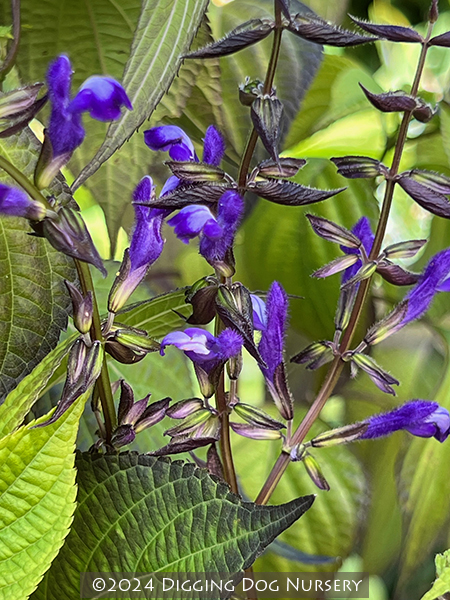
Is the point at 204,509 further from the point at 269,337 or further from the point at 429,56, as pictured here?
the point at 429,56

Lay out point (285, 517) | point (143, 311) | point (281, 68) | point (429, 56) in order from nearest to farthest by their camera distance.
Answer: point (285, 517) < point (143, 311) < point (281, 68) < point (429, 56)

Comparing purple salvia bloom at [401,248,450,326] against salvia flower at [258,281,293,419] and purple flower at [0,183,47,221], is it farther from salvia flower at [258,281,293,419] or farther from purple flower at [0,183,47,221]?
purple flower at [0,183,47,221]

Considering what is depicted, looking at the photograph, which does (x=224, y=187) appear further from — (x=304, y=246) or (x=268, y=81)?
(x=304, y=246)

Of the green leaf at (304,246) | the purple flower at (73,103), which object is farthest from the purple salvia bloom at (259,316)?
the green leaf at (304,246)

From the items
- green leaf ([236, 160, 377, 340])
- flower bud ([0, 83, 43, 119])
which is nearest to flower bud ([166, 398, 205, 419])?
flower bud ([0, 83, 43, 119])

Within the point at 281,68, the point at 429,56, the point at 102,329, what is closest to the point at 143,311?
the point at 102,329
